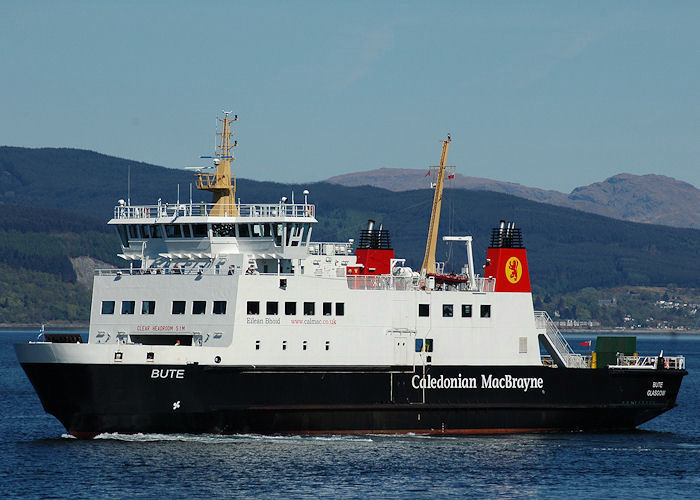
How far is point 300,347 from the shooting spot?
33.1 metres

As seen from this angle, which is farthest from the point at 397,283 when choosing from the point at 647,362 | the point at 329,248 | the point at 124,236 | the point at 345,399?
the point at 647,362

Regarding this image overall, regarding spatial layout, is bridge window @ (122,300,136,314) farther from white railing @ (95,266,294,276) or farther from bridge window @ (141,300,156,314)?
white railing @ (95,266,294,276)

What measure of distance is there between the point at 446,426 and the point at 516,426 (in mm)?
2278

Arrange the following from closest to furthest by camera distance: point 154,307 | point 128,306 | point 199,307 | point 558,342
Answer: point 199,307 → point 154,307 → point 128,306 → point 558,342

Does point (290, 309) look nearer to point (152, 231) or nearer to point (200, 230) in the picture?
point (200, 230)

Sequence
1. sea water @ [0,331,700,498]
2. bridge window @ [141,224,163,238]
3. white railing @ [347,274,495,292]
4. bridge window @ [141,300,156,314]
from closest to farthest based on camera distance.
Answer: sea water @ [0,331,700,498], bridge window @ [141,300,156,314], bridge window @ [141,224,163,238], white railing @ [347,274,495,292]

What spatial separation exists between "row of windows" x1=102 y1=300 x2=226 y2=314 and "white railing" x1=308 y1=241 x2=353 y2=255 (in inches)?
230

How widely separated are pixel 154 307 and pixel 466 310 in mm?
9197

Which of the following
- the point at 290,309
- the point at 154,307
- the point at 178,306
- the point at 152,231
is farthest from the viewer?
the point at 152,231

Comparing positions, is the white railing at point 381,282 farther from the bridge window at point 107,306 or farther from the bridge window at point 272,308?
the bridge window at point 107,306

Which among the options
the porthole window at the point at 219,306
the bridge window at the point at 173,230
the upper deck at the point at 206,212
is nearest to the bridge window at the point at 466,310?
the upper deck at the point at 206,212

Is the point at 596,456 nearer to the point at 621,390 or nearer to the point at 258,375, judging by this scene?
the point at 621,390

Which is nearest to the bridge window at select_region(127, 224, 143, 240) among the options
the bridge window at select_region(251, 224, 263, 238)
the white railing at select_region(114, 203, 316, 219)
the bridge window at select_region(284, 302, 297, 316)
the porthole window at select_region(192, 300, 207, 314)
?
the white railing at select_region(114, 203, 316, 219)

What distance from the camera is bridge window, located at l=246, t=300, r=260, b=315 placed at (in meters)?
Result: 32.5
